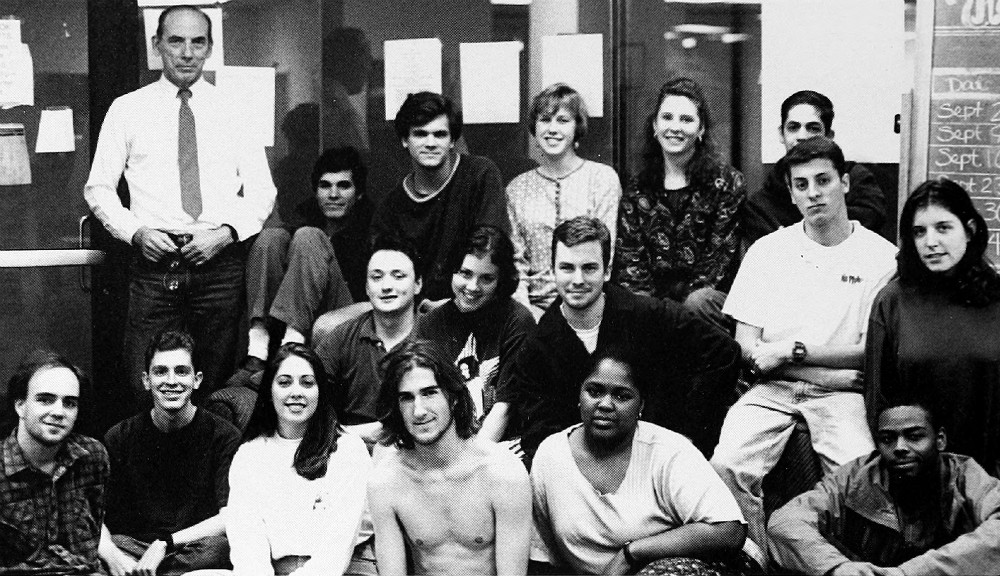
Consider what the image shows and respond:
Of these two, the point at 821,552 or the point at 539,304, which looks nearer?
the point at 821,552

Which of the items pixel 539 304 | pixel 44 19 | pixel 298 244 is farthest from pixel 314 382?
pixel 44 19

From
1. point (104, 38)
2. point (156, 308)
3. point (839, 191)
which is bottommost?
point (156, 308)

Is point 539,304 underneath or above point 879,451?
above

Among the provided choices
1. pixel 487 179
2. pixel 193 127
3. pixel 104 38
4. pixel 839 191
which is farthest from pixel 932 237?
pixel 104 38

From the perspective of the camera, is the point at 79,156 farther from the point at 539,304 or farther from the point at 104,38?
the point at 539,304

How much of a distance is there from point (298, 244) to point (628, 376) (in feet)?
4.92

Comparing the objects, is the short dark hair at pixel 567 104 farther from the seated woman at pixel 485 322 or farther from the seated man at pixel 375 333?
the seated man at pixel 375 333

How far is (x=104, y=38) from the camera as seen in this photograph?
5617mm

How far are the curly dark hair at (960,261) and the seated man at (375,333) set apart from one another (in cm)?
196

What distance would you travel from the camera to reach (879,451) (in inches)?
205

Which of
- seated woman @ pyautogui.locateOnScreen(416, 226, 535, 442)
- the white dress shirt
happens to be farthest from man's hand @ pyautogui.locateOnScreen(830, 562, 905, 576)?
the white dress shirt

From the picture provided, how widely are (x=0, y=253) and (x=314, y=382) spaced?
58.2 inches

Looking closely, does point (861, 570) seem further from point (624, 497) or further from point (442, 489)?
point (442, 489)

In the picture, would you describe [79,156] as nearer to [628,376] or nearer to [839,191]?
[628,376]
